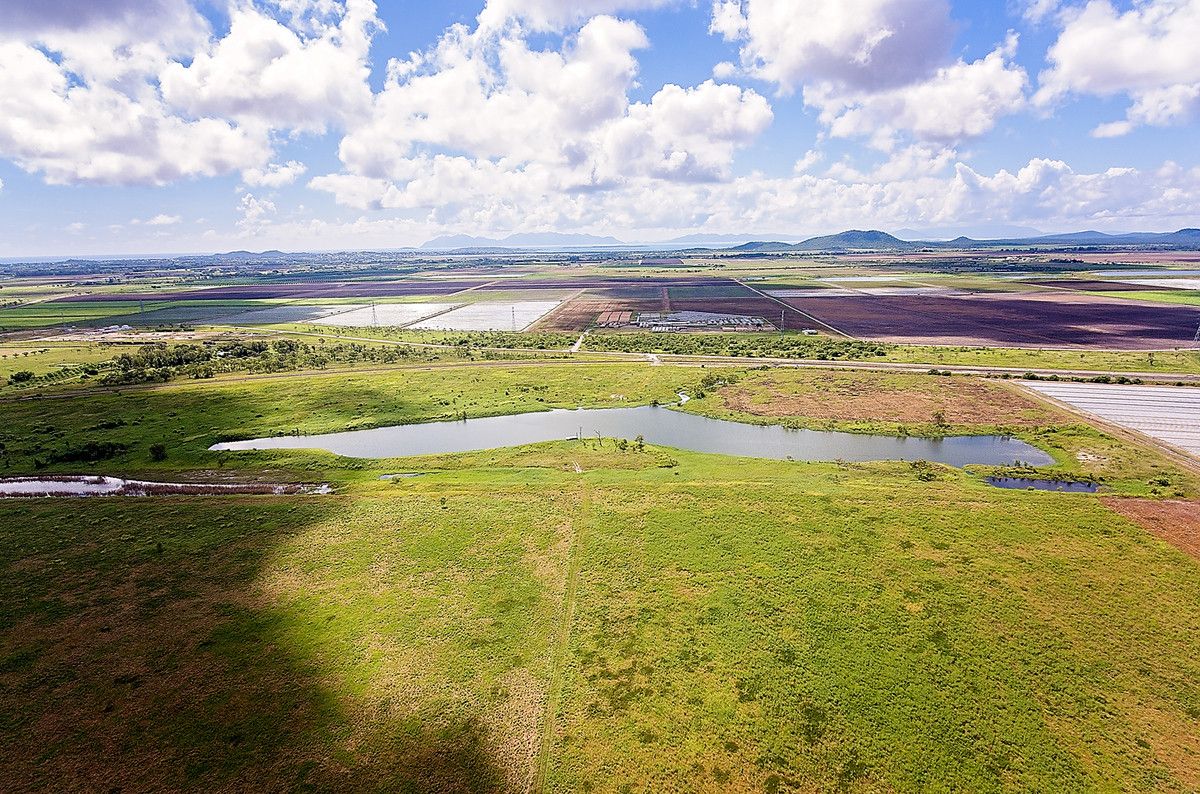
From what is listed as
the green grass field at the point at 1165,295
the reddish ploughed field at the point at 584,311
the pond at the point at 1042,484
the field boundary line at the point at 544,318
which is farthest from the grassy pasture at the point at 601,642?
the green grass field at the point at 1165,295

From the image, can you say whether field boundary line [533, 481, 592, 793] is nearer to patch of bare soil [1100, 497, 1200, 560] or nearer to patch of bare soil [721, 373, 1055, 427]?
patch of bare soil [721, 373, 1055, 427]

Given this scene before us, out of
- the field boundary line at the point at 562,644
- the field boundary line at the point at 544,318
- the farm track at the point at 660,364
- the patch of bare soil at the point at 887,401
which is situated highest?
the field boundary line at the point at 544,318

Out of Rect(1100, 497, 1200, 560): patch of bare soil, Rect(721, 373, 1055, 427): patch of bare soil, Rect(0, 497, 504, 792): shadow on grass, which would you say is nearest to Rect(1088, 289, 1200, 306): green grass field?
Result: Rect(721, 373, 1055, 427): patch of bare soil

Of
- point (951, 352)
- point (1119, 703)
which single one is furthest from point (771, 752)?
point (951, 352)

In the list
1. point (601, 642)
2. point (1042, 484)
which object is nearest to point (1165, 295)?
point (1042, 484)

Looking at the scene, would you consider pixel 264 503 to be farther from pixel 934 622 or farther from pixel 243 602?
pixel 934 622

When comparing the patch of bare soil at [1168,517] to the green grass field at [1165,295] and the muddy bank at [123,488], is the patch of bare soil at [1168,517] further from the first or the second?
the green grass field at [1165,295]

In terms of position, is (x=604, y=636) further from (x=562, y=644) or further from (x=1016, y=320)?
(x=1016, y=320)
